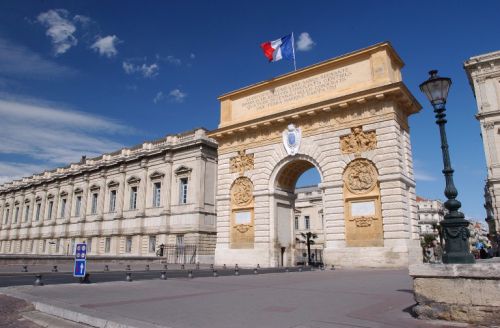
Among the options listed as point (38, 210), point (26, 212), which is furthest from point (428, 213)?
point (26, 212)

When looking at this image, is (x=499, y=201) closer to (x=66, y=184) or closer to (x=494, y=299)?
(x=494, y=299)

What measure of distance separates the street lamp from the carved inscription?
15.6 m

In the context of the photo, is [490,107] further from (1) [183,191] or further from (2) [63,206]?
(2) [63,206]

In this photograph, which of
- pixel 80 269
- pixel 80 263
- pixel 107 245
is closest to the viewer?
pixel 80 269

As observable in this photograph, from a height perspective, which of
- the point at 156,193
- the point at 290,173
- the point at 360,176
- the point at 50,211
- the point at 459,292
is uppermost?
the point at 156,193

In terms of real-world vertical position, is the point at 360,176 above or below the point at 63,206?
below

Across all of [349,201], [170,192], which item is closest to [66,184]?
[170,192]

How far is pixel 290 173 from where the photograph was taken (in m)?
25.0

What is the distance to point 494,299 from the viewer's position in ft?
17.7

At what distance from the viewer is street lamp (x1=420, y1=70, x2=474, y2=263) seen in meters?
6.18

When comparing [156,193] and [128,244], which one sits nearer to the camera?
[156,193]

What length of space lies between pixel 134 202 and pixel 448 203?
3504 cm

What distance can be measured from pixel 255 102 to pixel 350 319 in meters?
21.2

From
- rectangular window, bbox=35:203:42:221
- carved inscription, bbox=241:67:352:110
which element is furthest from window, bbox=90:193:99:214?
carved inscription, bbox=241:67:352:110
